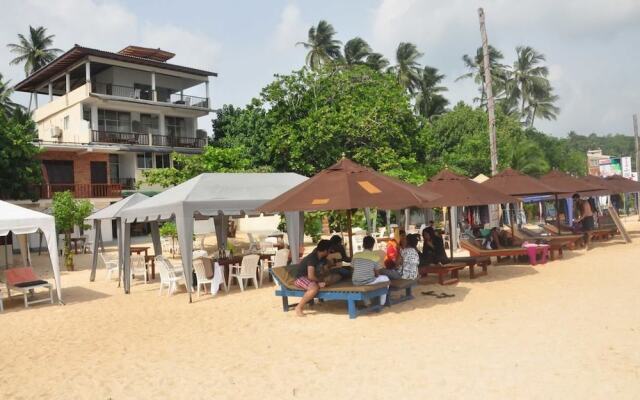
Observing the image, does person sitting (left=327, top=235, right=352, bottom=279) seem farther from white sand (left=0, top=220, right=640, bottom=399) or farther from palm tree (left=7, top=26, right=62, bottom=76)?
palm tree (left=7, top=26, right=62, bottom=76)

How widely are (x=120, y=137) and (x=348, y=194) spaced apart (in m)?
27.6

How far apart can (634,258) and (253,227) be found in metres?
25.0

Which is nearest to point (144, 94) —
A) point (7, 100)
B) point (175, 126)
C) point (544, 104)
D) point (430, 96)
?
point (175, 126)

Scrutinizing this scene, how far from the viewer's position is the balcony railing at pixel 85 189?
2910cm

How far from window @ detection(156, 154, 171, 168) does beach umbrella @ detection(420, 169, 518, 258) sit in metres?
25.4

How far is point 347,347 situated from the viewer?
6.78 meters

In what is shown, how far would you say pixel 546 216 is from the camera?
33750mm

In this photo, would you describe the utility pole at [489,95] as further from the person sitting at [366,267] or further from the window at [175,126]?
the window at [175,126]

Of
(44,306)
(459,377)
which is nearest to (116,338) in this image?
(44,306)

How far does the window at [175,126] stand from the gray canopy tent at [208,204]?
940 inches

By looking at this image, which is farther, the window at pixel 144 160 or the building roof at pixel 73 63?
the window at pixel 144 160

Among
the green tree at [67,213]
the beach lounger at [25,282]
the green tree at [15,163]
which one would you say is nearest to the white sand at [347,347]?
the beach lounger at [25,282]

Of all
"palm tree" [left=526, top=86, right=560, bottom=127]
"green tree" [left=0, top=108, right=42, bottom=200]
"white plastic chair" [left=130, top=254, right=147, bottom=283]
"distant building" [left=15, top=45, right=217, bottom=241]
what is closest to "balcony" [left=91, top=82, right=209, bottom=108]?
"distant building" [left=15, top=45, right=217, bottom=241]

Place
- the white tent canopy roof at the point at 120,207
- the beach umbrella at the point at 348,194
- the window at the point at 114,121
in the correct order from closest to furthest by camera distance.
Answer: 1. the beach umbrella at the point at 348,194
2. the white tent canopy roof at the point at 120,207
3. the window at the point at 114,121
